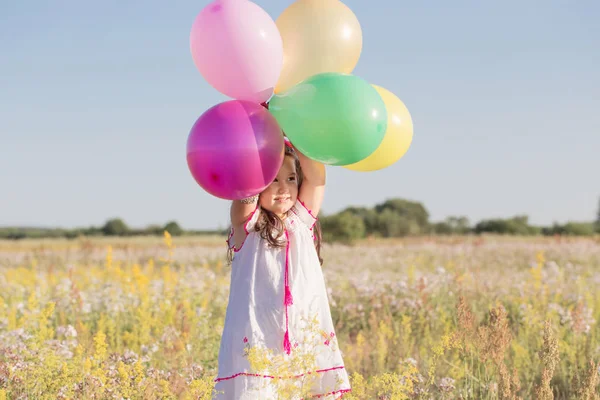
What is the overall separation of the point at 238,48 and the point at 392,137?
0.89 meters

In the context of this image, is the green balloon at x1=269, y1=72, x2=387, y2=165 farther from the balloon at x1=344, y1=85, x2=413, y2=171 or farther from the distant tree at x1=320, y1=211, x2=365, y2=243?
the distant tree at x1=320, y1=211, x2=365, y2=243

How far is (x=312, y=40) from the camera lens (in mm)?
3020

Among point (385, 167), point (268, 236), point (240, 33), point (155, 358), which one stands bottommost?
point (155, 358)

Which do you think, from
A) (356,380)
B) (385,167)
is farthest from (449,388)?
(385,167)

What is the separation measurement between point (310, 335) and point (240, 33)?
4.82 feet

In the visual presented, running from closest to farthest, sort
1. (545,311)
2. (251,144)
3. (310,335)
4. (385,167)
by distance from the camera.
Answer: (251,144) < (310,335) < (385,167) < (545,311)

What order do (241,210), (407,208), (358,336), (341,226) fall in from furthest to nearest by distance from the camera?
(407,208) < (341,226) < (358,336) < (241,210)

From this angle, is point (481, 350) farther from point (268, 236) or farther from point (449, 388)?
point (268, 236)

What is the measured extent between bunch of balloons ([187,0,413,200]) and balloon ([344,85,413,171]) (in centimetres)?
9

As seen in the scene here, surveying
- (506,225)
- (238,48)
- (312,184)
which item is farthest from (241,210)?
(506,225)

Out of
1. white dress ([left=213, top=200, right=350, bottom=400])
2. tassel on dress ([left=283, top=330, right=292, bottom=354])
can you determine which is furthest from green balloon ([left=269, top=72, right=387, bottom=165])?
tassel on dress ([left=283, top=330, right=292, bottom=354])

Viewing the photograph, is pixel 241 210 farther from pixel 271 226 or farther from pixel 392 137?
pixel 392 137

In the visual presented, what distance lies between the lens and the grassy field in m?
2.87

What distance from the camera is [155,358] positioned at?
15.4 ft
